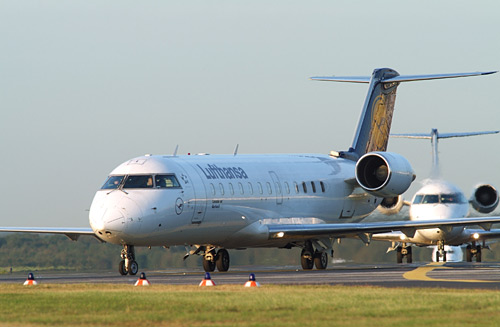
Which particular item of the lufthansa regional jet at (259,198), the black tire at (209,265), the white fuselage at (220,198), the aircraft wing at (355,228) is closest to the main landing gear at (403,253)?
the lufthansa regional jet at (259,198)

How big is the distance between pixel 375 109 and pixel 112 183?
47.4ft

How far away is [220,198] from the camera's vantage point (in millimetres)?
33906

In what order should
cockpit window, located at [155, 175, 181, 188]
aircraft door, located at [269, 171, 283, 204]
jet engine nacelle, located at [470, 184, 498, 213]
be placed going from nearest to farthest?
cockpit window, located at [155, 175, 181, 188]
aircraft door, located at [269, 171, 283, 204]
jet engine nacelle, located at [470, 184, 498, 213]

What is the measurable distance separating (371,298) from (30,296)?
21.7ft

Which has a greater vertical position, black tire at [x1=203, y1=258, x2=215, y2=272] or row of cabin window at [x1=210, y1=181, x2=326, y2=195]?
row of cabin window at [x1=210, y1=181, x2=326, y2=195]

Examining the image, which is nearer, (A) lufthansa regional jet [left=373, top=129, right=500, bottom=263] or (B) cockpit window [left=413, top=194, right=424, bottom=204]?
(A) lufthansa regional jet [left=373, top=129, right=500, bottom=263]

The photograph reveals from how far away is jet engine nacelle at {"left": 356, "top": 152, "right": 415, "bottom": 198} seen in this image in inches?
1494

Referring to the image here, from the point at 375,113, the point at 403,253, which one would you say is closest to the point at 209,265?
the point at 375,113

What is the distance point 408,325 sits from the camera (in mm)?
15641

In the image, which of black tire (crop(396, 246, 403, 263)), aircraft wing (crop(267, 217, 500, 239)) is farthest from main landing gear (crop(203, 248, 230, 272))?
black tire (crop(396, 246, 403, 263))

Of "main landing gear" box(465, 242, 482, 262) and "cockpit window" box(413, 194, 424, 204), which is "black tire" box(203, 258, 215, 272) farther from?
"main landing gear" box(465, 242, 482, 262)

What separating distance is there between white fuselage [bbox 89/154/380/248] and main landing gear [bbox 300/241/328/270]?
3.19 feet

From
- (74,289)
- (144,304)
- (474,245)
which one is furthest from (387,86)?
(144,304)

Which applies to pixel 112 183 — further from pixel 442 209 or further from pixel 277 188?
pixel 442 209
